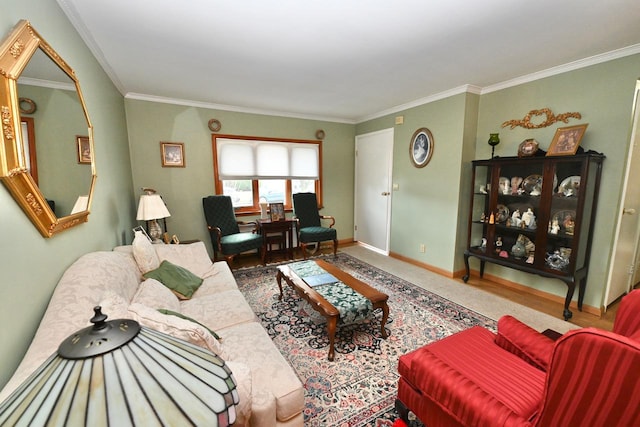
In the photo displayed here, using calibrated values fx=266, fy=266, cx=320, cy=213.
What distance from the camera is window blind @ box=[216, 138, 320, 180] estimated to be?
4023mm

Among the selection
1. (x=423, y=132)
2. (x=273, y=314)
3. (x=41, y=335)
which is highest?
(x=423, y=132)

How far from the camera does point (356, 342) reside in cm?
212

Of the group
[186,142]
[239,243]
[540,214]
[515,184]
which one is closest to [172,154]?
[186,142]

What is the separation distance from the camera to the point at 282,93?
3.34 m

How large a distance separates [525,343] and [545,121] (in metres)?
2.45

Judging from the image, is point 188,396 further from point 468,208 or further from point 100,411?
point 468,208

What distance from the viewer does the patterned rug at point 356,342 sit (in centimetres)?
156

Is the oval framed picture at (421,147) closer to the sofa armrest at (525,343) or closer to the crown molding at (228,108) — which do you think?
the crown molding at (228,108)

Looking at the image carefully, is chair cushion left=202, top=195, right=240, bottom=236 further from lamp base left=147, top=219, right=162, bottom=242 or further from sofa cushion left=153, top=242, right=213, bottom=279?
sofa cushion left=153, top=242, right=213, bottom=279

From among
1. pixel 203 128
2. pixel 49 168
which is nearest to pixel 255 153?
pixel 203 128

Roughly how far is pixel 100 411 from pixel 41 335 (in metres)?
1.00

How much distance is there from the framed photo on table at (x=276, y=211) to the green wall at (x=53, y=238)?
6.40 feet

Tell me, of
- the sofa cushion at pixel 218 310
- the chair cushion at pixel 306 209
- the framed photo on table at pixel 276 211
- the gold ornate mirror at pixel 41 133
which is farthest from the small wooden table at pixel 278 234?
the gold ornate mirror at pixel 41 133

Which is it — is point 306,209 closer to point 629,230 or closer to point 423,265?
point 423,265
